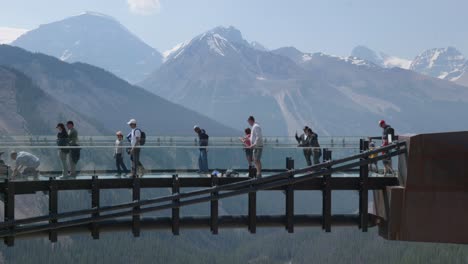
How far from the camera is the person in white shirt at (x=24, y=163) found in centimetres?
2711

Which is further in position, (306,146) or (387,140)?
(306,146)

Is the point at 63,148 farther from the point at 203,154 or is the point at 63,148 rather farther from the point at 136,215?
the point at 203,154

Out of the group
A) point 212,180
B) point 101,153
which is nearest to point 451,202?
point 212,180

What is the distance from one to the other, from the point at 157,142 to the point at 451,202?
14.9m

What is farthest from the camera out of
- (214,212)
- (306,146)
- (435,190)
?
(306,146)

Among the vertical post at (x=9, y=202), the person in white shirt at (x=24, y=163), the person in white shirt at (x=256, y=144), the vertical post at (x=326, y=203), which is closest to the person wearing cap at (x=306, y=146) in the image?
the person in white shirt at (x=256, y=144)

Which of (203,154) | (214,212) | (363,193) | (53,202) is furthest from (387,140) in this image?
(53,202)

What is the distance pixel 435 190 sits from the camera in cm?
2673

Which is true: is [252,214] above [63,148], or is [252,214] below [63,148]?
below

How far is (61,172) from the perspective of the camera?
1136 inches

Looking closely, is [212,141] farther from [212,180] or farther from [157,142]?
[212,180]

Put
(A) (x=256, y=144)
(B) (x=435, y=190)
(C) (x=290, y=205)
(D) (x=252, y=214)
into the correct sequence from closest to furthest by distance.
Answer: (B) (x=435, y=190), (C) (x=290, y=205), (D) (x=252, y=214), (A) (x=256, y=144)

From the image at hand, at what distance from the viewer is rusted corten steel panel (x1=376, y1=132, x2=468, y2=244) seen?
26.7 meters

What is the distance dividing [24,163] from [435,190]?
1502cm
